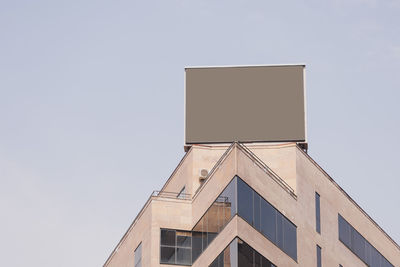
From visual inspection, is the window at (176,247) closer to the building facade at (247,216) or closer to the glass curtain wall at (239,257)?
the building facade at (247,216)

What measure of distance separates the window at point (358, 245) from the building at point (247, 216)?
8 cm

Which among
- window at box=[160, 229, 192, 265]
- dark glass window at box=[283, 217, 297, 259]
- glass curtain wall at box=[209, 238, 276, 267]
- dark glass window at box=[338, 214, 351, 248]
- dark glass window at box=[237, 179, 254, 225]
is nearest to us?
glass curtain wall at box=[209, 238, 276, 267]

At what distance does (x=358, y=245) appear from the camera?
9631 centimetres

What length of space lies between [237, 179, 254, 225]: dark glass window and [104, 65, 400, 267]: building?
0.22ft

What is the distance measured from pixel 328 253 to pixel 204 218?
35.0 feet

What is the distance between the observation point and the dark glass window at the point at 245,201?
8250 centimetres

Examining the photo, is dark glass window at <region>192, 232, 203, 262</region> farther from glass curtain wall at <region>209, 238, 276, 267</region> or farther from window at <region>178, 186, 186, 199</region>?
window at <region>178, 186, 186, 199</region>

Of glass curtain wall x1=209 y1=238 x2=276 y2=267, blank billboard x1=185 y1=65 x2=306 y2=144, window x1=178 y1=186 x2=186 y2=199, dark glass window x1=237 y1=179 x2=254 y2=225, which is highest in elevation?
blank billboard x1=185 y1=65 x2=306 y2=144

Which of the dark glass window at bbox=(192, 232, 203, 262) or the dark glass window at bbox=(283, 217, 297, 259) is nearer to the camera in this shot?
the dark glass window at bbox=(283, 217, 297, 259)

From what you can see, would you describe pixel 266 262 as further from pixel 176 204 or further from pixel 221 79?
pixel 221 79

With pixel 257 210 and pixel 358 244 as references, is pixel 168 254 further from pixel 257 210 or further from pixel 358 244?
pixel 358 244

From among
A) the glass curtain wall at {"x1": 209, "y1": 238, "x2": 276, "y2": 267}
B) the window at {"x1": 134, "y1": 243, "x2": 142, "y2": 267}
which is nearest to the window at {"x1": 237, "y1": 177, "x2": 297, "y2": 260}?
the glass curtain wall at {"x1": 209, "y1": 238, "x2": 276, "y2": 267}

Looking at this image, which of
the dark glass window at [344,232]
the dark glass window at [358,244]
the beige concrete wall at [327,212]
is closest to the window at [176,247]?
the beige concrete wall at [327,212]

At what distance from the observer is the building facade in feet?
272
